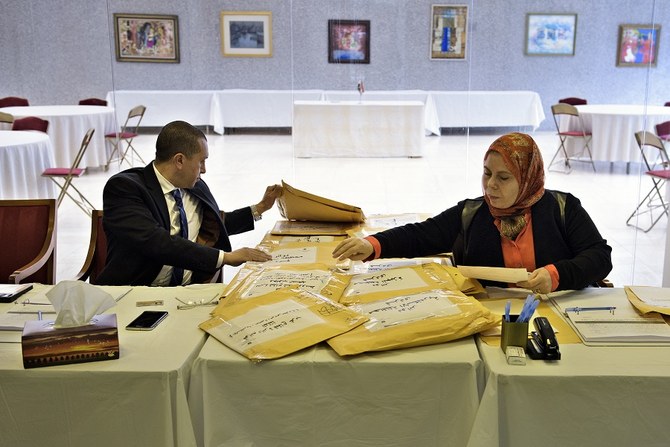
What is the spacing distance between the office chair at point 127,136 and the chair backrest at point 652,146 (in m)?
4.27

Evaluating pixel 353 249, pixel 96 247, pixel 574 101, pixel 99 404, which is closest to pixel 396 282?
pixel 353 249

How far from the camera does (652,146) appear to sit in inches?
233

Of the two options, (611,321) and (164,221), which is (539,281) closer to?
(611,321)

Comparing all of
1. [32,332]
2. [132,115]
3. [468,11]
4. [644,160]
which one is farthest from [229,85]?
[32,332]

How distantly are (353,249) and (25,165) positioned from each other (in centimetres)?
426

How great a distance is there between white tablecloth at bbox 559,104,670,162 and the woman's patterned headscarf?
4074mm

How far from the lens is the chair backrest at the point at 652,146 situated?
5.81 meters

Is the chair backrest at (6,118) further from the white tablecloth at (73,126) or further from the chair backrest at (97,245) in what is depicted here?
the chair backrest at (97,245)

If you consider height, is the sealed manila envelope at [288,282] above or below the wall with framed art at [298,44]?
below

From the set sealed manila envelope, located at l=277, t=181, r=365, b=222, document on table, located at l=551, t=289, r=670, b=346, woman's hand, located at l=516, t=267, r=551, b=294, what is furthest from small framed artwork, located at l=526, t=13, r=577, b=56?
woman's hand, located at l=516, t=267, r=551, b=294

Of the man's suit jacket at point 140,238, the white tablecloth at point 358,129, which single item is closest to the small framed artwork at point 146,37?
the white tablecloth at point 358,129

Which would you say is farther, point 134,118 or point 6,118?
point 134,118

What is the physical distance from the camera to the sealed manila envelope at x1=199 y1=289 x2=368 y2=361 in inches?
72.0

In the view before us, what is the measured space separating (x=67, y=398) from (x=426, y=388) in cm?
87
